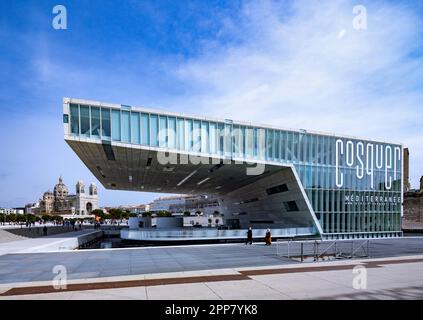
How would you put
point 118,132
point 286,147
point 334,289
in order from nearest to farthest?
1. point 334,289
2. point 118,132
3. point 286,147

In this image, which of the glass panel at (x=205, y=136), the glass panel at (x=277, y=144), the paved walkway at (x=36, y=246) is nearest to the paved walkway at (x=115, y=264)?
the paved walkway at (x=36, y=246)

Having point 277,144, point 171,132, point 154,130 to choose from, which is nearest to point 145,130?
point 154,130

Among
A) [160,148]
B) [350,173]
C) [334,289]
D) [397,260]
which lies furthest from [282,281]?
[350,173]

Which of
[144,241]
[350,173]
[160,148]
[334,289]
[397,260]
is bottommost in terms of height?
[144,241]

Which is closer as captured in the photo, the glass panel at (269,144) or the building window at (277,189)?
the glass panel at (269,144)

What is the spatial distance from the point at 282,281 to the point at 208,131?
22.1m

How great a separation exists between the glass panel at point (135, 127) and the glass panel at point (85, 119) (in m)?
3.80

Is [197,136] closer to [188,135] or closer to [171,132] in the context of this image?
[188,135]

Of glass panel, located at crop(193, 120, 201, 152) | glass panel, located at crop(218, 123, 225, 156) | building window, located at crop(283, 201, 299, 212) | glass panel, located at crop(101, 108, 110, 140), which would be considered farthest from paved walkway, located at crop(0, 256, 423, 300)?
building window, located at crop(283, 201, 299, 212)

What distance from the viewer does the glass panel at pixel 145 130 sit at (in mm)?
28781

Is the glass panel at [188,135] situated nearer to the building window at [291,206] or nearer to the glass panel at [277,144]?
the glass panel at [277,144]

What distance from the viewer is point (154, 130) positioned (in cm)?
2923
